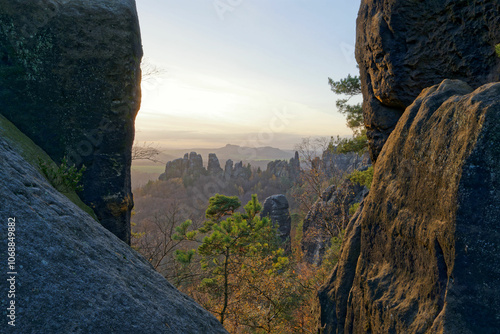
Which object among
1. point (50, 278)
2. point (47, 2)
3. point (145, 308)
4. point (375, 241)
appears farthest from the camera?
point (47, 2)

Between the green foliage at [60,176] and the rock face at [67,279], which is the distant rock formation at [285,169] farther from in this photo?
the rock face at [67,279]

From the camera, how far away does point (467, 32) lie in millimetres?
6172

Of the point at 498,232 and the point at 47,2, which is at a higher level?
the point at 47,2

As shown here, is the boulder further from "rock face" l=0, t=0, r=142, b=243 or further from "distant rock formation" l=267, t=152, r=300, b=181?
"rock face" l=0, t=0, r=142, b=243

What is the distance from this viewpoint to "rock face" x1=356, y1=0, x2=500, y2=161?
19.6ft

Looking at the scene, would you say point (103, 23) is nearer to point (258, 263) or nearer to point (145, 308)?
point (145, 308)

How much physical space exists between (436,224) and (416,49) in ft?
17.1

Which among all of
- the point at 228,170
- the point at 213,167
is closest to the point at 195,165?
the point at 213,167

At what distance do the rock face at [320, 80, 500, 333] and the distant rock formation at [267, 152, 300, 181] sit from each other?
247 ft

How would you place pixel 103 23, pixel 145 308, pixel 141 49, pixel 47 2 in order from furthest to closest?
1. pixel 141 49
2. pixel 103 23
3. pixel 47 2
4. pixel 145 308

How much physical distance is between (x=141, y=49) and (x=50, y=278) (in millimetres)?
8169

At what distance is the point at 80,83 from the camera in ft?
25.1

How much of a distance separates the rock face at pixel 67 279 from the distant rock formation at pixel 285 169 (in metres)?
77.8

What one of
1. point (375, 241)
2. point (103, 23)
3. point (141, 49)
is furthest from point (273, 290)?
point (103, 23)
